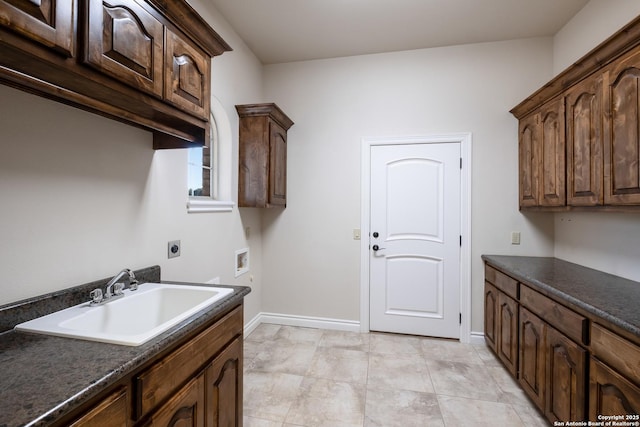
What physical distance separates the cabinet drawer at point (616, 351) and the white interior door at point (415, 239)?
1563mm

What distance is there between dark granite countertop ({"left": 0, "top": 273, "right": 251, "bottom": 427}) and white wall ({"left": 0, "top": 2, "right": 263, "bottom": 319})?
321mm

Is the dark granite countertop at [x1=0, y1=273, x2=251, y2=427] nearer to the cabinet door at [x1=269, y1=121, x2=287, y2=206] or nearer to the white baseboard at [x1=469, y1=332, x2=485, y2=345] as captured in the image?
the cabinet door at [x1=269, y1=121, x2=287, y2=206]

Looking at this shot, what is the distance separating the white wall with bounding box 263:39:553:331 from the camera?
9.17ft

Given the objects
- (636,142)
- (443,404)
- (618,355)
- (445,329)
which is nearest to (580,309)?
(618,355)

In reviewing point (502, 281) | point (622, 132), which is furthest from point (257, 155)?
point (622, 132)

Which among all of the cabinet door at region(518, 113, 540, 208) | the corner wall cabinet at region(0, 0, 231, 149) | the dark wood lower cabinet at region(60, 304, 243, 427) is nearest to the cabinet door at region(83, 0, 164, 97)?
the corner wall cabinet at region(0, 0, 231, 149)

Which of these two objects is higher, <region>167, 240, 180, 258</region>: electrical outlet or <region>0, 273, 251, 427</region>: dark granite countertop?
<region>167, 240, 180, 258</region>: electrical outlet

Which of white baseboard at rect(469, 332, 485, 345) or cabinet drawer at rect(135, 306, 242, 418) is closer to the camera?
cabinet drawer at rect(135, 306, 242, 418)

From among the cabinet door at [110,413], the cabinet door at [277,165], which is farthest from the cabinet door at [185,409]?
the cabinet door at [277,165]

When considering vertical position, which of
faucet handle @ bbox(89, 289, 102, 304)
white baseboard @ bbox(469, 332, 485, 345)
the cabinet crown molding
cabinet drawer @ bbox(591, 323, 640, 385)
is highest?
the cabinet crown molding

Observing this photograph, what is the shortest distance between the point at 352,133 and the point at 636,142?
6.94ft

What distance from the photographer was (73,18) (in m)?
0.91

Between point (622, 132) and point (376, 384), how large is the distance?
221 cm

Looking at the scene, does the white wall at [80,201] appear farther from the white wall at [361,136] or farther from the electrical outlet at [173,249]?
the white wall at [361,136]
